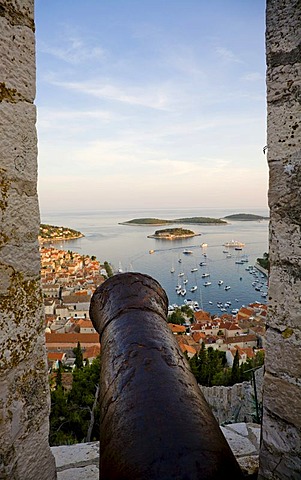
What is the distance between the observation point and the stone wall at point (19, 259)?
1.16 metres

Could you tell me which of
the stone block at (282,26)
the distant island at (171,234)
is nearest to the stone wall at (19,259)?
the stone block at (282,26)

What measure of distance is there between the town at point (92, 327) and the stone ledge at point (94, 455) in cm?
591

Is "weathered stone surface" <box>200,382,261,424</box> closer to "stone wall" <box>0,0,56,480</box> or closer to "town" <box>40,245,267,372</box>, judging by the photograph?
"town" <box>40,245,267,372</box>

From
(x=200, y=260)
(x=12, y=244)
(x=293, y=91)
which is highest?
(x=293, y=91)

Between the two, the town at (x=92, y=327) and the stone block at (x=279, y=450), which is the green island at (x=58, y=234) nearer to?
the town at (x=92, y=327)

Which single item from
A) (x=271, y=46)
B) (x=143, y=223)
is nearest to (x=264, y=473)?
(x=271, y=46)

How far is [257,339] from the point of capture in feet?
55.6

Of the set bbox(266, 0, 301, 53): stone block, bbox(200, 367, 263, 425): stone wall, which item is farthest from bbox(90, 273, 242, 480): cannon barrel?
bbox(200, 367, 263, 425): stone wall

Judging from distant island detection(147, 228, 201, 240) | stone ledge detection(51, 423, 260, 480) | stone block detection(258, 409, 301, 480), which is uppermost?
stone block detection(258, 409, 301, 480)

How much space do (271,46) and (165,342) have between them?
1.07m

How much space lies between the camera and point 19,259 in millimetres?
1246

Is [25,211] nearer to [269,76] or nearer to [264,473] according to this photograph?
[269,76]

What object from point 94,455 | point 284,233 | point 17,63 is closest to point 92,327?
point 94,455

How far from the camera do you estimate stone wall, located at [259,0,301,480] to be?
1.27 metres
